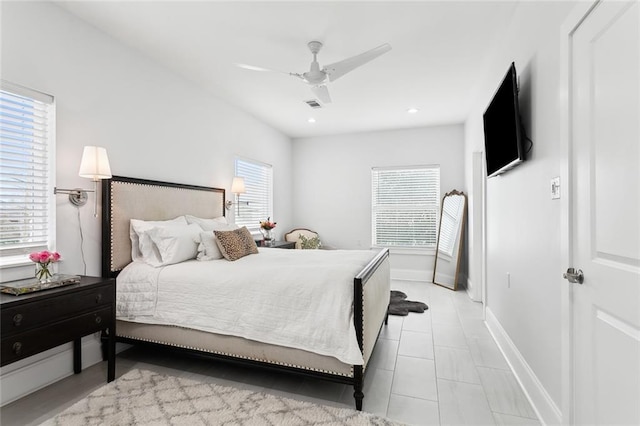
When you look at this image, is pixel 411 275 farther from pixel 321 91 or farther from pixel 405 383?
pixel 321 91

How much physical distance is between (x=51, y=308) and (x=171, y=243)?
38.5 inches

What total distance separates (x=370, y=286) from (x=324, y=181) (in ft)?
13.9

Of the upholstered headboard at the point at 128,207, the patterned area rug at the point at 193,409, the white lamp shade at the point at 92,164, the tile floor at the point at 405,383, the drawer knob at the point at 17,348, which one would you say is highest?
the white lamp shade at the point at 92,164

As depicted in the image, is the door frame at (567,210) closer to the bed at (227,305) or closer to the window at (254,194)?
the bed at (227,305)

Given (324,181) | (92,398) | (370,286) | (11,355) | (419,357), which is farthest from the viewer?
(324,181)

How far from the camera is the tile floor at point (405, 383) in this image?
196cm

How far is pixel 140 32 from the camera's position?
2.73 m

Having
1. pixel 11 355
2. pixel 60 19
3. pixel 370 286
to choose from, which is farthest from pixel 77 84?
pixel 370 286

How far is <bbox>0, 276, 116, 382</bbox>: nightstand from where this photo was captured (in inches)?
67.8

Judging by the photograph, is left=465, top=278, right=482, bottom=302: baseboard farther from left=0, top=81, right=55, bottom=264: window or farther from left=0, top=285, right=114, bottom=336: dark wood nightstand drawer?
left=0, top=81, right=55, bottom=264: window

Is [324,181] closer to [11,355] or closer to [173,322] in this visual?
[173,322]

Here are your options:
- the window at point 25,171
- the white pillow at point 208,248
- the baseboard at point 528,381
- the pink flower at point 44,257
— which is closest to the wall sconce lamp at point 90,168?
the window at point 25,171

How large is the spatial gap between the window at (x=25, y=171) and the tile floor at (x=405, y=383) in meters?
1.01

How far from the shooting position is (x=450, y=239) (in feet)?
17.5
